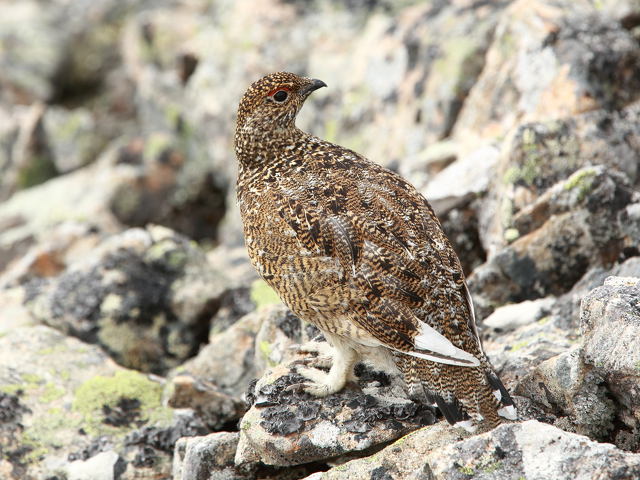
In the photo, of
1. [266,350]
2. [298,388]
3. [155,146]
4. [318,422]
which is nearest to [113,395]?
[266,350]

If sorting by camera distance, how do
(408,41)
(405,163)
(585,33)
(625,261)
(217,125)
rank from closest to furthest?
(625,261) → (585,33) → (405,163) → (408,41) → (217,125)

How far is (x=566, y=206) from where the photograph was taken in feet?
21.7

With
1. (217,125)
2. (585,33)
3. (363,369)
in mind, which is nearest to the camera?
(363,369)

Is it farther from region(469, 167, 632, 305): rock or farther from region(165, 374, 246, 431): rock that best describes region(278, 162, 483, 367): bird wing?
region(165, 374, 246, 431): rock

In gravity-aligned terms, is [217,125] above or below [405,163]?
above

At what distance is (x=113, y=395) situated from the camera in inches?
263

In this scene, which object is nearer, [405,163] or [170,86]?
[405,163]

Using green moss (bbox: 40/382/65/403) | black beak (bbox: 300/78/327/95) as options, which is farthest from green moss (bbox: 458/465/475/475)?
green moss (bbox: 40/382/65/403)

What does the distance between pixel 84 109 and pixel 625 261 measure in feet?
42.6

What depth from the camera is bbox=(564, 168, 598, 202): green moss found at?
654 cm

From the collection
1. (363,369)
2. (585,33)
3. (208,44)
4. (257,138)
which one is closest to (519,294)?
(363,369)

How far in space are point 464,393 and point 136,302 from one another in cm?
435

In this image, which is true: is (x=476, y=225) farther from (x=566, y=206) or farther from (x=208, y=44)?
(x=208, y=44)

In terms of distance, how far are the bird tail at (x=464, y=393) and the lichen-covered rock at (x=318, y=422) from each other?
245 mm
